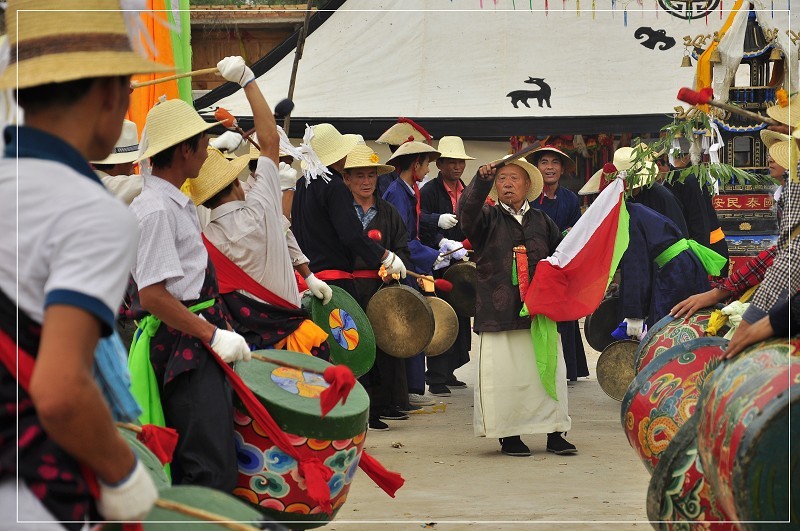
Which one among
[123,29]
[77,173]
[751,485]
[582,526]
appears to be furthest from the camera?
[582,526]

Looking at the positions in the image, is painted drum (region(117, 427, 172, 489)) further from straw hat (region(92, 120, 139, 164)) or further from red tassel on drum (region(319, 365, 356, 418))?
straw hat (region(92, 120, 139, 164))

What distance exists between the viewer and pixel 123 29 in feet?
6.91

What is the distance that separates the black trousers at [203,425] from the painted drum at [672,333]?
2.04 m

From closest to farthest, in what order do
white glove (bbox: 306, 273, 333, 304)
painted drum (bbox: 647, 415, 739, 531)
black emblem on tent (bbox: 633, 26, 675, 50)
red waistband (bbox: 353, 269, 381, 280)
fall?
painted drum (bbox: 647, 415, 739, 531) → white glove (bbox: 306, 273, 333, 304) → red waistband (bbox: 353, 269, 381, 280) → black emblem on tent (bbox: 633, 26, 675, 50)

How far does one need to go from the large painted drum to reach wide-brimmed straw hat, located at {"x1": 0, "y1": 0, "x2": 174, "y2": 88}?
6.47 ft

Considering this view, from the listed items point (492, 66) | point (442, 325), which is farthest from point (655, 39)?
point (442, 325)

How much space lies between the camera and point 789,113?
3.98 metres

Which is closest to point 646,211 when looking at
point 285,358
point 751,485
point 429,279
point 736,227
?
point 429,279

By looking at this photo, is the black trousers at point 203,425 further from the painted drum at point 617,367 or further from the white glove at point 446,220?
the white glove at point 446,220

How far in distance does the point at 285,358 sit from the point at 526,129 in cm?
980

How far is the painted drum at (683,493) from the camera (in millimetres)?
3523

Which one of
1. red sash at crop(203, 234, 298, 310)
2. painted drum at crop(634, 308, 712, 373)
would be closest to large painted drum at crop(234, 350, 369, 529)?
red sash at crop(203, 234, 298, 310)

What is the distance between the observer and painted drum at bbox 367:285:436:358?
7859 millimetres

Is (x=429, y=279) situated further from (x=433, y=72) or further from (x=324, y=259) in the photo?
(x=433, y=72)
